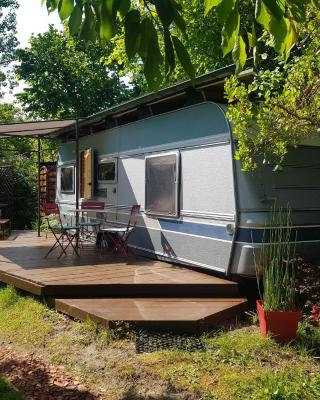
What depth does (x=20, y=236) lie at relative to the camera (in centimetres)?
1142

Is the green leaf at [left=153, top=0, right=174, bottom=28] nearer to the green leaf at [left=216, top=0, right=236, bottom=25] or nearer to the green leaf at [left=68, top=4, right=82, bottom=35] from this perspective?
the green leaf at [left=216, top=0, right=236, bottom=25]

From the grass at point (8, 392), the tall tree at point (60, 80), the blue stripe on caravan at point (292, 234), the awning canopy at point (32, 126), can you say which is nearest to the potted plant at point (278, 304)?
the blue stripe on caravan at point (292, 234)

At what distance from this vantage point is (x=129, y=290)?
19.6 feet

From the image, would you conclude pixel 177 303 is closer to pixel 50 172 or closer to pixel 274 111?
pixel 274 111

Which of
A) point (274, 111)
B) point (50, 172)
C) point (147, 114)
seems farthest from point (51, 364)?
point (50, 172)

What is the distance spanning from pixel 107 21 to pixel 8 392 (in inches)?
123

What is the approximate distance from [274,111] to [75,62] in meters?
15.2

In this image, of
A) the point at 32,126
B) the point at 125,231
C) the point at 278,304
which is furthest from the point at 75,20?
the point at 32,126

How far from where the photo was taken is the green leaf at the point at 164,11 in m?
1.60

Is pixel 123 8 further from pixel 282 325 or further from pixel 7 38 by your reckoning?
pixel 7 38

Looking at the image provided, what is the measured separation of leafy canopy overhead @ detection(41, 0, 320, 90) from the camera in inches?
63.7

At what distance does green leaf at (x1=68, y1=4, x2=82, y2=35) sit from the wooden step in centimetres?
360

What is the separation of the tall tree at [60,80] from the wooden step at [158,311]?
45.0 feet

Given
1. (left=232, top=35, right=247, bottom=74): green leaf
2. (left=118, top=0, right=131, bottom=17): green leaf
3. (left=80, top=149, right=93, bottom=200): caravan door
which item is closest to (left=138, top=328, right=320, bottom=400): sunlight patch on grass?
(left=232, top=35, right=247, bottom=74): green leaf
